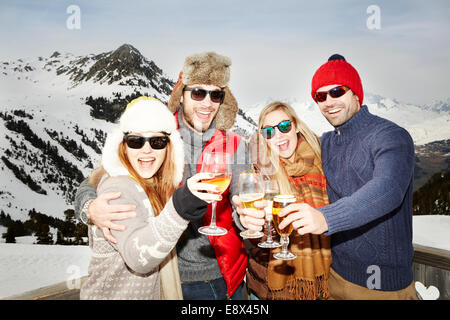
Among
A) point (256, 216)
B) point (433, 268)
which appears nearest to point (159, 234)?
point (256, 216)

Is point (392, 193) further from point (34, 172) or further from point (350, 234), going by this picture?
point (34, 172)

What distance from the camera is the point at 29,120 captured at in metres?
73.6

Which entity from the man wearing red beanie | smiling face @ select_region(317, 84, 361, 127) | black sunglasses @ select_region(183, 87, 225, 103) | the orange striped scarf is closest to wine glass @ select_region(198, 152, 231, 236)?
the man wearing red beanie

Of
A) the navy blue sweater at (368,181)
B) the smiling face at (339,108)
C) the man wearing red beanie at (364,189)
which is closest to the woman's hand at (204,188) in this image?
the man wearing red beanie at (364,189)

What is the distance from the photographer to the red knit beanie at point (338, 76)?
2773 millimetres

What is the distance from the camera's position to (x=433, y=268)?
10.9ft

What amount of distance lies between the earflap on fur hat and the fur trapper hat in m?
0.92

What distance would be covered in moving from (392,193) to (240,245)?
A: 138 cm

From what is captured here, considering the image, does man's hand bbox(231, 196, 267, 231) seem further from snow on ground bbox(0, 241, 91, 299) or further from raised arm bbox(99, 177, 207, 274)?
snow on ground bbox(0, 241, 91, 299)

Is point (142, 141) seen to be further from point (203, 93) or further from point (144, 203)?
point (203, 93)

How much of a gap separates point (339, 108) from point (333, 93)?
6.1 inches

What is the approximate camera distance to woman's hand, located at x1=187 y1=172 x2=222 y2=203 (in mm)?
1664

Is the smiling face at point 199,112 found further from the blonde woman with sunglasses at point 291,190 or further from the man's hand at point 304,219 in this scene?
the man's hand at point 304,219

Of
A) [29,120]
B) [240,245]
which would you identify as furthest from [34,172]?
[240,245]
